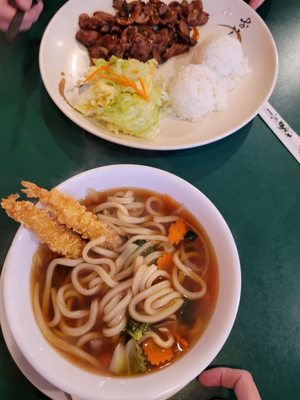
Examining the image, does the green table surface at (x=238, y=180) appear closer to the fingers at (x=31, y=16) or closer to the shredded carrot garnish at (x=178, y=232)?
the fingers at (x=31, y=16)

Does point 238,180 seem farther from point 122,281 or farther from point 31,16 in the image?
point 31,16

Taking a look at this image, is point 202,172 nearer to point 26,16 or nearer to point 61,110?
point 61,110

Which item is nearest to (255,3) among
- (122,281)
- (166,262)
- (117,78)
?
(117,78)

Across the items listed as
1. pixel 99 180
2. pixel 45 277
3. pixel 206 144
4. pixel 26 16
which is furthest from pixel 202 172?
pixel 26 16

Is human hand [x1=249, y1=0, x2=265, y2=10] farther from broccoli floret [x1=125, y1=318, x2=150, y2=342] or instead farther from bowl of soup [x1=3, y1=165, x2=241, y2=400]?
broccoli floret [x1=125, y1=318, x2=150, y2=342]

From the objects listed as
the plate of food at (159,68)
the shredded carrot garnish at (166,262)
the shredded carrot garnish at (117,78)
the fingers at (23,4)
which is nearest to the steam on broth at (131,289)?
the shredded carrot garnish at (166,262)

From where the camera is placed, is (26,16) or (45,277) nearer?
(45,277)
